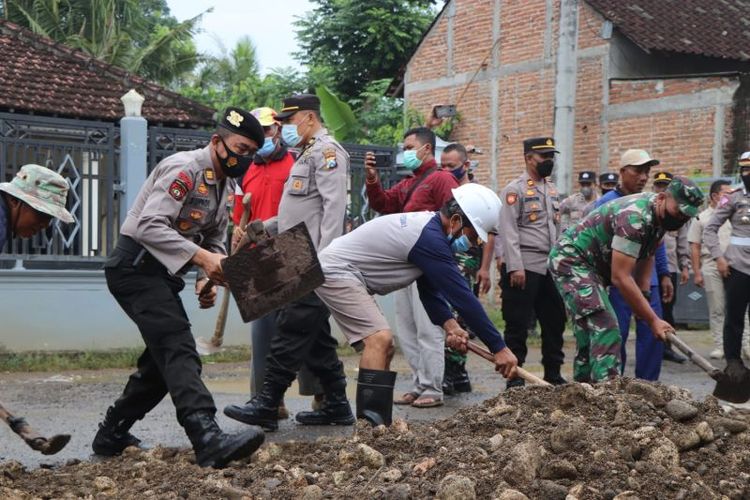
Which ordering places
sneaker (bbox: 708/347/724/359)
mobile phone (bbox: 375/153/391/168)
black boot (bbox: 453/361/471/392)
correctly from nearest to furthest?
black boot (bbox: 453/361/471/392)
sneaker (bbox: 708/347/724/359)
mobile phone (bbox: 375/153/391/168)

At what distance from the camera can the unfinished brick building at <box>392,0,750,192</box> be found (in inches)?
672

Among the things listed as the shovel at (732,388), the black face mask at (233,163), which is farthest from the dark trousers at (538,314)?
the black face mask at (233,163)

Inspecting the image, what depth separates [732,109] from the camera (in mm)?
16516

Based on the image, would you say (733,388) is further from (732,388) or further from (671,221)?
(671,221)

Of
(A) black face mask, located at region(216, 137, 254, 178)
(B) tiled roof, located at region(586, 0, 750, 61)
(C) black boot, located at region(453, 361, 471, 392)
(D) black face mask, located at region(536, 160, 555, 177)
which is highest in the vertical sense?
(B) tiled roof, located at region(586, 0, 750, 61)

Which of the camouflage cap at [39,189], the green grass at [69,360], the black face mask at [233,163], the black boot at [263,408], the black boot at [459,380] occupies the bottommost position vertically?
the green grass at [69,360]

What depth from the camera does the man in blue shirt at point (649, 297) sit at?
765cm

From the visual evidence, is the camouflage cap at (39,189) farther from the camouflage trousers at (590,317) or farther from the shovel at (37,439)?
the camouflage trousers at (590,317)

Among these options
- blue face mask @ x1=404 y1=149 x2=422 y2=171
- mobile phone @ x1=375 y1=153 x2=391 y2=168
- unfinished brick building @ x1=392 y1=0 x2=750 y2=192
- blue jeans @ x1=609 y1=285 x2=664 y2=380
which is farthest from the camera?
unfinished brick building @ x1=392 y1=0 x2=750 y2=192

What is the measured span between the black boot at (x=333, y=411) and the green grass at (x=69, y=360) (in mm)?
3665

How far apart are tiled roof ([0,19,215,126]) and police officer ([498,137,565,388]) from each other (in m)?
9.51

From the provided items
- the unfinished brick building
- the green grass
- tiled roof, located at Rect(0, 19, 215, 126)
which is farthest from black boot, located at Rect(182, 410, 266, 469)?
the unfinished brick building

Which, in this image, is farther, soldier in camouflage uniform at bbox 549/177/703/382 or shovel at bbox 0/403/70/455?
soldier in camouflage uniform at bbox 549/177/703/382

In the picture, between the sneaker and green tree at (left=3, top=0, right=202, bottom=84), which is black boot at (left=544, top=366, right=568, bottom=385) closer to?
the sneaker
